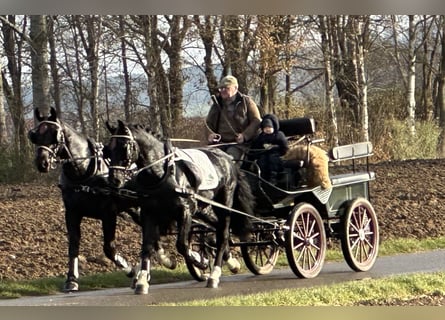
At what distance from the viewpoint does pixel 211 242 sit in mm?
10219

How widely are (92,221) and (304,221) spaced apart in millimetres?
3225

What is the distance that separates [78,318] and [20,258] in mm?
2468

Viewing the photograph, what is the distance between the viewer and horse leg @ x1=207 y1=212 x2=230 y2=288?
9555 mm

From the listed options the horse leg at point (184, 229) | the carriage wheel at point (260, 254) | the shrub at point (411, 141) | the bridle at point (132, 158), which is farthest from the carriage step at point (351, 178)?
the bridle at point (132, 158)

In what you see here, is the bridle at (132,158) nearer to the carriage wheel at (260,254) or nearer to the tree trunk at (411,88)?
the carriage wheel at (260,254)

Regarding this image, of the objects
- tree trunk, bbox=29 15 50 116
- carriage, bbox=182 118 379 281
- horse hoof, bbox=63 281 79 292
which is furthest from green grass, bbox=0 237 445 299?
tree trunk, bbox=29 15 50 116

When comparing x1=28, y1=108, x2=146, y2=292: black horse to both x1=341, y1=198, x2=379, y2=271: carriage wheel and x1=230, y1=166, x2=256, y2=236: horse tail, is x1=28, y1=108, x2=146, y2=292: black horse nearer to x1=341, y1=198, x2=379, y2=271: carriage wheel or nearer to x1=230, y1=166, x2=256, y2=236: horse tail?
x1=230, y1=166, x2=256, y2=236: horse tail

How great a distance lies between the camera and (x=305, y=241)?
10062 millimetres

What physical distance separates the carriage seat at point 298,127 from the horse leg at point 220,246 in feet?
4.48

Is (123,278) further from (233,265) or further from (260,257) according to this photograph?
(260,257)

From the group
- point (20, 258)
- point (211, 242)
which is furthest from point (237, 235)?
point (20, 258)

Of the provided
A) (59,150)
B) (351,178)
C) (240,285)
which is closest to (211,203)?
(240,285)

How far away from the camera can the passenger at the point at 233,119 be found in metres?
10.2

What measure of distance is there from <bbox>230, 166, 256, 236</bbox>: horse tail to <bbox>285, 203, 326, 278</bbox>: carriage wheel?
41 centimetres
